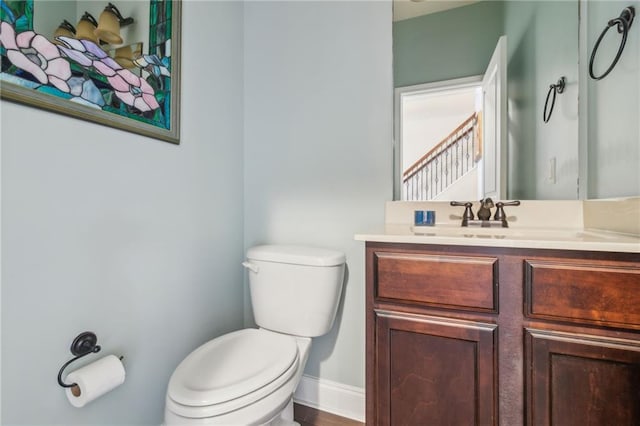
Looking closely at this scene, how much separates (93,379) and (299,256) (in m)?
0.77

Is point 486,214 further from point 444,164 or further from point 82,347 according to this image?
point 82,347

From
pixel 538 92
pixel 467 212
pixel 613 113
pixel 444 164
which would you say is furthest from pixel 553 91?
pixel 467 212

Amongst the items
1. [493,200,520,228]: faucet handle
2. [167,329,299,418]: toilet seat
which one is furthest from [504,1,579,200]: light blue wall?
[167,329,299,418]: toilet seat

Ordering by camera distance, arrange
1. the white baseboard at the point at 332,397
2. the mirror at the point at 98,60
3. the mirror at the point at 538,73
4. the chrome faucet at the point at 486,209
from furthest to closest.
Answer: the white baseboard at the point at 332,397 < the chrome faucet at the point at 486,209 < the mirror at the point at 538,73 < the mirror at the point at 98,60

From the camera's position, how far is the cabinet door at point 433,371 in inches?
33.2

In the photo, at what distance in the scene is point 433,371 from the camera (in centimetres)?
89

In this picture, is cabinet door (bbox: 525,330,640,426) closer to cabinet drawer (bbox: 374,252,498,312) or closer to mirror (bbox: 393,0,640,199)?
cabinet drawer (bbox: 374,252,498,312)

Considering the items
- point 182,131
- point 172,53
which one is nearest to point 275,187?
point 182,131

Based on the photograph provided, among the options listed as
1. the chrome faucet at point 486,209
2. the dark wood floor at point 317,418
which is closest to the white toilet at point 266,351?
the dark wood floor at point 317,418

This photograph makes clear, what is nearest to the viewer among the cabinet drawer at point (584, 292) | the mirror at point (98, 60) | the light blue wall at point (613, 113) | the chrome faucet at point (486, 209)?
the cabinet drawer at point (584, 292)

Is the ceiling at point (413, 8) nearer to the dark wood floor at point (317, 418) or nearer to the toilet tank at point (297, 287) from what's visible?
the toilet tank at point (297, 287)

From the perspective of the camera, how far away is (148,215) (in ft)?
3.84

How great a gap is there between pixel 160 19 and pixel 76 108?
55cm

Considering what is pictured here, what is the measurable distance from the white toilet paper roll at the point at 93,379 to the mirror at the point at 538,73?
125cm
